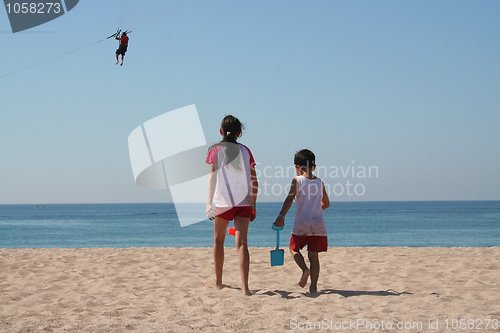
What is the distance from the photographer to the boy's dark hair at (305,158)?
633 cm

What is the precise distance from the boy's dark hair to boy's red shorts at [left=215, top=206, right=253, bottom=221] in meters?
0.75

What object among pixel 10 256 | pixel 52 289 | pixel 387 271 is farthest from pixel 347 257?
pixel 10 256

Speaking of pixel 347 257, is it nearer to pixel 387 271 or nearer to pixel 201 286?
pixel 387 271

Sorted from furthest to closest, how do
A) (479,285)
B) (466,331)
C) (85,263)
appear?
(85,263) < (479,285) < (466,331)

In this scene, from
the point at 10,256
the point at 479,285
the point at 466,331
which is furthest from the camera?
the point at 10,256

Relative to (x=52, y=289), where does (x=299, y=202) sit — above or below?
above

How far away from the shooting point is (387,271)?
8.07 meters

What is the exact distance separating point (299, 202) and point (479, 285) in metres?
2.27

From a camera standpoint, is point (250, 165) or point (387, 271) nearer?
point (250, 165)

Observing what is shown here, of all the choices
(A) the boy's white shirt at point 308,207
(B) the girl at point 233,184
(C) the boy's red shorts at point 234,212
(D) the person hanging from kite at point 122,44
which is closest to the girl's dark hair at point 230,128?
(B) the girl at point 233,184

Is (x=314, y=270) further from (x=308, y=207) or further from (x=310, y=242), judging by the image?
(x=308, y=207)

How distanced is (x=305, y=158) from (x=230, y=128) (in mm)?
857

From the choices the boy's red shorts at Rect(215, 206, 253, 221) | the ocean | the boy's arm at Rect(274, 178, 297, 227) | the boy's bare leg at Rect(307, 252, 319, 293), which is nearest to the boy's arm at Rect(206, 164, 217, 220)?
the boy's red shorts at Rect(215, 206, 253, 221)
